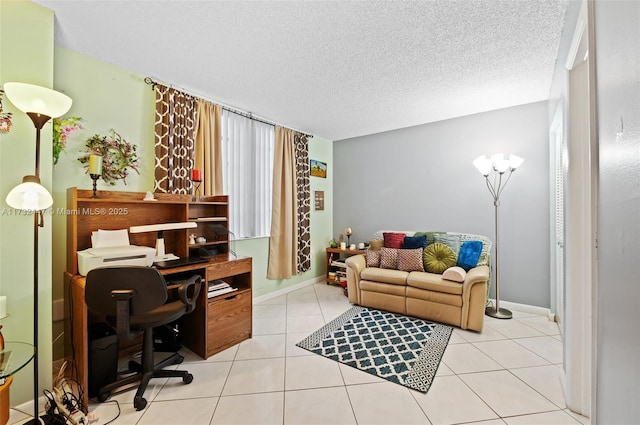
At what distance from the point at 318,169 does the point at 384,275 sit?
2.20 m

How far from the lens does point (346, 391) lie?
179cm

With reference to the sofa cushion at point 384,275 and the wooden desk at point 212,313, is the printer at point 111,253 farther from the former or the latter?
the sofa cushion at point 384,275

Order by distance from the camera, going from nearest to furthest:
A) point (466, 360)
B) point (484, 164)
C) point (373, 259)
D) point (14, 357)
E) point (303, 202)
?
point (14, 357)
point (466, 360)
point (484, 164)
point (373, 259)
point (303, 202)

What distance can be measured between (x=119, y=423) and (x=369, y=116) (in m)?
3.70

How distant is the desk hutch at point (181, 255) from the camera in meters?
1.82

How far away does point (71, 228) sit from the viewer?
1867 millimetres

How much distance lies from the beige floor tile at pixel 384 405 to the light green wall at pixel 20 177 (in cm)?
203

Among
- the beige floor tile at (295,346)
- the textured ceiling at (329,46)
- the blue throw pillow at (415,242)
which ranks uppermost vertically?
the textured ceiling at (329,46)


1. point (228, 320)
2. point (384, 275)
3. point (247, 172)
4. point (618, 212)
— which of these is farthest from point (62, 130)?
point (384, 275)

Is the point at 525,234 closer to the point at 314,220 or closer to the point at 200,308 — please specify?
the point at 314,220

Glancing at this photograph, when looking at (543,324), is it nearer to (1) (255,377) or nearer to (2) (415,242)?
(2) (415,242)

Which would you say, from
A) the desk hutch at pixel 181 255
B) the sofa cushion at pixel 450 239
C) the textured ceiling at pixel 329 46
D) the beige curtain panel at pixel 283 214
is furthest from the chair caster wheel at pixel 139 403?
the sofa cushion at pixel 450 239

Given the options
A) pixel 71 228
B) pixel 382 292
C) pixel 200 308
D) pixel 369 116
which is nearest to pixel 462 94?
pixel 369 116

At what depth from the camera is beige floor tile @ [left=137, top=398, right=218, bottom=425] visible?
5.02 ft
